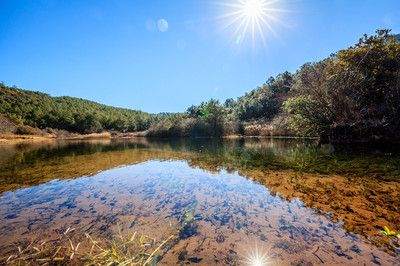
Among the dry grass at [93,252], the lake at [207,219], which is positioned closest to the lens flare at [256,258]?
the lake at [207,219]

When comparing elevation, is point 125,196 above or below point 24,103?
below

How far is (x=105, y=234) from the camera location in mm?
4332

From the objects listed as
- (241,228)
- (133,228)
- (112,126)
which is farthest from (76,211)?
(112,126)

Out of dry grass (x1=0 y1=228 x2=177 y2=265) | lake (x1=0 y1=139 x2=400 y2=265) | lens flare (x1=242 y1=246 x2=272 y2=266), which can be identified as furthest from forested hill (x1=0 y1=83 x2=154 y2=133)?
lens flare (x1=242 y1=246 x2=272 y2=266)

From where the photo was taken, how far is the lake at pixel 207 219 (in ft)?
11.6

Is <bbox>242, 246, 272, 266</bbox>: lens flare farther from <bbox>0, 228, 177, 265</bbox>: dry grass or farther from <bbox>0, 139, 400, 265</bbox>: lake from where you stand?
<bbox>0, 228, 177, 265</bbox>: dry grass

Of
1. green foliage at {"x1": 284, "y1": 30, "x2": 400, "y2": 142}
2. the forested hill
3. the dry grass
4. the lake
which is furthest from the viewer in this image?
the forested hill

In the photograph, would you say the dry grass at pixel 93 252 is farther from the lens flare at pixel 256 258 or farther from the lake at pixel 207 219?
the lens flare at pixel 256 258

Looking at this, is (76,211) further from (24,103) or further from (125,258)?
(24,103)

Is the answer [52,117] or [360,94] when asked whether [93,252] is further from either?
[52,117]

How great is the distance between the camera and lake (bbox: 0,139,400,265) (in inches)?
139

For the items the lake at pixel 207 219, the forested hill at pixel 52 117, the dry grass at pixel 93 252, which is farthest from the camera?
the forested hill at pixel 52 117

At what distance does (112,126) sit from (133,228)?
8473cm

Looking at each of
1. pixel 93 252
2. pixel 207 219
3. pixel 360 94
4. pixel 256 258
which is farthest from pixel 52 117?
pixel 256 258
